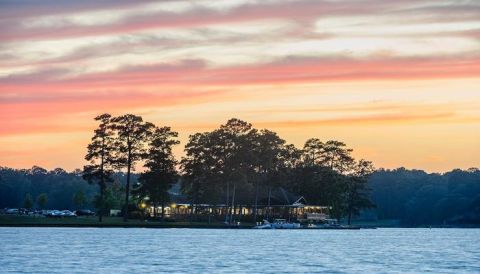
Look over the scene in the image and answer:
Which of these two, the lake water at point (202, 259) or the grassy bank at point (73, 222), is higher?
the grassy bank at point (73, 222)

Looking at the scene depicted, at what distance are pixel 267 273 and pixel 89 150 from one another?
342ft

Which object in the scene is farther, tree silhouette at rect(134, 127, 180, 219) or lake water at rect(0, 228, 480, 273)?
tree silhouette at rect(134, 127, 180, 219)

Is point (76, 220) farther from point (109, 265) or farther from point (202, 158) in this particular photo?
point (109, 265)

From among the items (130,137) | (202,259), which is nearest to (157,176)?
(130,137)

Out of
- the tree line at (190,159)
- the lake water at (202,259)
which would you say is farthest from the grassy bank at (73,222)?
the lake water at (202,259)

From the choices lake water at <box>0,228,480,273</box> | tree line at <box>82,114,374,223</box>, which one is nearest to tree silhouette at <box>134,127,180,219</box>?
tree line at <box>82,114,374,223</box>

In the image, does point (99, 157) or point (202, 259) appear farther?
point (99, 157)

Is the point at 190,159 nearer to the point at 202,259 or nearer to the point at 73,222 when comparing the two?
the point at 73,222

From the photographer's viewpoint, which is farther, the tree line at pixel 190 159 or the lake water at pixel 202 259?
the tree line at pixel 190 159

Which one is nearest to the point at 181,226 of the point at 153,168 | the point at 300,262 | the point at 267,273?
the point at 153,168

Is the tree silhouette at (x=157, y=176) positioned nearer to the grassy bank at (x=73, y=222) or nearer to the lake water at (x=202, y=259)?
the grassy bank at (x=73, y=222)

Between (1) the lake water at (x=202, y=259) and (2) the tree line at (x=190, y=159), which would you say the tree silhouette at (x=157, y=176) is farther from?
(1) the lake water at (x=202, y=259)

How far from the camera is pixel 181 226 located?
566 ft

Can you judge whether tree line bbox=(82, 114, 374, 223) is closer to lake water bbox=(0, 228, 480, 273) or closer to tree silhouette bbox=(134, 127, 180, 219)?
tree silhouette bbox=(134, 127, 180, 219)
